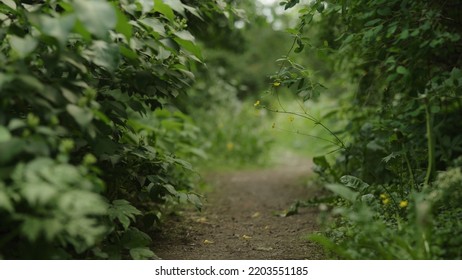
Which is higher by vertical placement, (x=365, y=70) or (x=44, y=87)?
(x=365, y=70)

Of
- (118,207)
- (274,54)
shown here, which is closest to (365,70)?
(118,207)

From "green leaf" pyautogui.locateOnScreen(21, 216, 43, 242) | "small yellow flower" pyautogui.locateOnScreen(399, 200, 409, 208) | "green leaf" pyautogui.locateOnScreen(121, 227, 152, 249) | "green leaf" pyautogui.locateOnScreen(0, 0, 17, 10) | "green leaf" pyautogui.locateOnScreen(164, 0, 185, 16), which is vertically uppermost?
"green leaf" pyautogui.locateOnScreen(164, 0, 185, 16)

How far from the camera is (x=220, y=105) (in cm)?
912

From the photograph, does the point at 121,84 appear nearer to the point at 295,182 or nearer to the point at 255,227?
the point at 255,227

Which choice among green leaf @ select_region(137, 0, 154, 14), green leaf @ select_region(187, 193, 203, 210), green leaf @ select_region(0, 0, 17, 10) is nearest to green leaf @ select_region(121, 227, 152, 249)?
green leaf @ select_region(187, 193, 203, 210)

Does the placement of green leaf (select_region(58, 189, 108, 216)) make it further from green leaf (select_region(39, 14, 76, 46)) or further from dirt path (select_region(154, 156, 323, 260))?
dirt path (select_region(154, 156, 323, 260))

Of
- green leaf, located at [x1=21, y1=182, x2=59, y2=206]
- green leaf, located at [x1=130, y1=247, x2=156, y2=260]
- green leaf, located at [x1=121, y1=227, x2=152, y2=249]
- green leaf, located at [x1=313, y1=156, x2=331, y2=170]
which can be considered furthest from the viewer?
green leaf, located at [x1=313, y1=156, x2=331, y2=170]

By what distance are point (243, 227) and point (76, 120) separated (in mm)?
2090

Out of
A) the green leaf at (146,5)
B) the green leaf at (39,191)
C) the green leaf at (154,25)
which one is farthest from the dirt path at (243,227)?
the green leaf at (146,5)

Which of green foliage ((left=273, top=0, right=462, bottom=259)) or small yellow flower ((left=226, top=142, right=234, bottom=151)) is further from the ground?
small yellow flower ((left=226, top=142, right=234, bottom=151))

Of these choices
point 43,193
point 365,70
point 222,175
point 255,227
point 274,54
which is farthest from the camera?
point 274,54

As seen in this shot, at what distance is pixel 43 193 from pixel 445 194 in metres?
2.03

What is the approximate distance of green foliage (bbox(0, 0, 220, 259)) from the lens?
2107 mm

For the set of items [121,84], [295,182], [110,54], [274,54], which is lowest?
[110,54]
